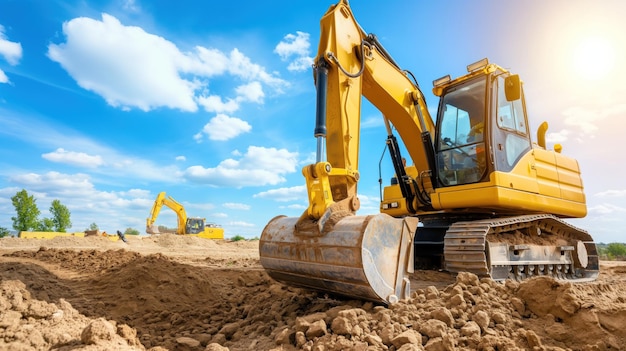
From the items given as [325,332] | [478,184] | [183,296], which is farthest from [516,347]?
[183,296]

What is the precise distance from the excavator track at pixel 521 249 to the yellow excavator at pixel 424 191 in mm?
18

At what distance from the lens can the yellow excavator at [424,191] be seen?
139 inches

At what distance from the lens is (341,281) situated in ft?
11.1


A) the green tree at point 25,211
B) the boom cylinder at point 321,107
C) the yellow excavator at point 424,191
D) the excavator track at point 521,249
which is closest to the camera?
the yellow excavator at point 424,191

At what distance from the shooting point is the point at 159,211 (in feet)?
79.2

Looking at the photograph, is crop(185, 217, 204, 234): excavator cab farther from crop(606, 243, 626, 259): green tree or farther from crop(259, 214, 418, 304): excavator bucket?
crop(606, 243, 626, 259): green tree

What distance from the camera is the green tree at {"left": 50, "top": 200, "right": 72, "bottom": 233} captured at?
127 feet

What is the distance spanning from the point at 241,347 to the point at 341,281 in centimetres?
102

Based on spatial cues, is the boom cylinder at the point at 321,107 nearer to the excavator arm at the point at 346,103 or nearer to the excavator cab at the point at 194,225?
the excavator arm at the point at 346,103

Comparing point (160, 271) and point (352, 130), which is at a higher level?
point (352, 130)

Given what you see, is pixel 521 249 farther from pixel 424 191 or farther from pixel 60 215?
pixel 60 215

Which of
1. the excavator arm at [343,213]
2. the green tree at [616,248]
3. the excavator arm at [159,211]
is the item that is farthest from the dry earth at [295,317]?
the green tree at [616,248]

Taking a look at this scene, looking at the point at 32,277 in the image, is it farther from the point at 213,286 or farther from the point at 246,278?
the point at 246,278

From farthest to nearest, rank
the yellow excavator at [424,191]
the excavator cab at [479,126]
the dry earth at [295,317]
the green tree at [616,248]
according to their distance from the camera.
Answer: the green tree at [616,248]
the excavator cab at [479,126]
the yellow excavator at [424,191]
the dry earth at [295,317]
